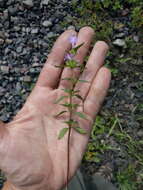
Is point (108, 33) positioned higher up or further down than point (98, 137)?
higher up

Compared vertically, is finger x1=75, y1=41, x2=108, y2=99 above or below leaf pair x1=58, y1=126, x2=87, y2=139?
above

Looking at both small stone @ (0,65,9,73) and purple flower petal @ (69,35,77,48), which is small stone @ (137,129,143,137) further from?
small stone @ (0,65,9,73)

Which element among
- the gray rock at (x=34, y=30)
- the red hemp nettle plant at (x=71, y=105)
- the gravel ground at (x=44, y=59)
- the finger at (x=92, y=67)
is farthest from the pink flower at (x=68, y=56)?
the gray rock at (x=34, y=30)

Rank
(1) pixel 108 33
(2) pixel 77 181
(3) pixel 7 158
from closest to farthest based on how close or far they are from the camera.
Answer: (3) pixel 7 158
(2) pixel 77 181
(1) pixel 108 33

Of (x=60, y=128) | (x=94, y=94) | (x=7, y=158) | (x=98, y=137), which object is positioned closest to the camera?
(x=7, y=158)

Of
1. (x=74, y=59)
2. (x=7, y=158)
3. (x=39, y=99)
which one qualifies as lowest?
(x=7, y=158)

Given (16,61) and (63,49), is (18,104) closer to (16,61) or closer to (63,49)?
(16,61)

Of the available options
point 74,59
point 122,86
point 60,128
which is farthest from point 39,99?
point 122,86

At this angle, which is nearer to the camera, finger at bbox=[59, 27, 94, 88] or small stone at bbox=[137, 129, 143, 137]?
finger at bbox=[59, 27, 94, 88]

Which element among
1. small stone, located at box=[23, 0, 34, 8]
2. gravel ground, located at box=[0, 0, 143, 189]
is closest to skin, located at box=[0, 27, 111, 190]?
gravel ground, located at box=[0, 0, 143, 189]
